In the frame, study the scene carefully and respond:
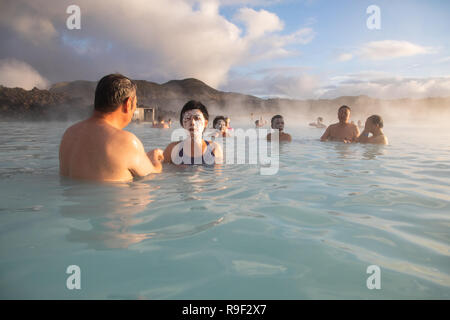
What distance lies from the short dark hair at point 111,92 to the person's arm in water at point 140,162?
47 centimetres

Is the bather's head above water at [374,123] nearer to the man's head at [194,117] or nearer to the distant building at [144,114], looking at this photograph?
the man's head at [194,117]

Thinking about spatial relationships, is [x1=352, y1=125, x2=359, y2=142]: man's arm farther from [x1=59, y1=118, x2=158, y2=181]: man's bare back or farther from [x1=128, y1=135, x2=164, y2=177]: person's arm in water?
[x1=59, y1=118, x2=158, y2=181]: man's bare back

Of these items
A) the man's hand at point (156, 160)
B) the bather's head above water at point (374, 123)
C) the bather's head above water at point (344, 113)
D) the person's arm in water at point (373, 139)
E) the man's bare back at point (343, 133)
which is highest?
the bather's head above water at point (344, 113)

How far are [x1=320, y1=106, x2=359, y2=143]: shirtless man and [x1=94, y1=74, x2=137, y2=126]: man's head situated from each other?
311 inches

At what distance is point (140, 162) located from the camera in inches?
135

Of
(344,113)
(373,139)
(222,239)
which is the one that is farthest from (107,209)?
(373,139)

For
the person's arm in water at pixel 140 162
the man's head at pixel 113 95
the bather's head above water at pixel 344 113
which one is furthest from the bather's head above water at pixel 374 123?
the man's head at pixel 113 95

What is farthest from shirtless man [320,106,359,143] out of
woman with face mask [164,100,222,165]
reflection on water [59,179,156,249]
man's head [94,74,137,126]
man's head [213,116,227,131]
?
reflection on water [59,179,156,249]

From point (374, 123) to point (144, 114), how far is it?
24.6m

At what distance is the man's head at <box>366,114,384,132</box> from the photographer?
355 inches

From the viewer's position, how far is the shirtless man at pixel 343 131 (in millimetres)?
9445

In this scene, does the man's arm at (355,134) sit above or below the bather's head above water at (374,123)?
below
